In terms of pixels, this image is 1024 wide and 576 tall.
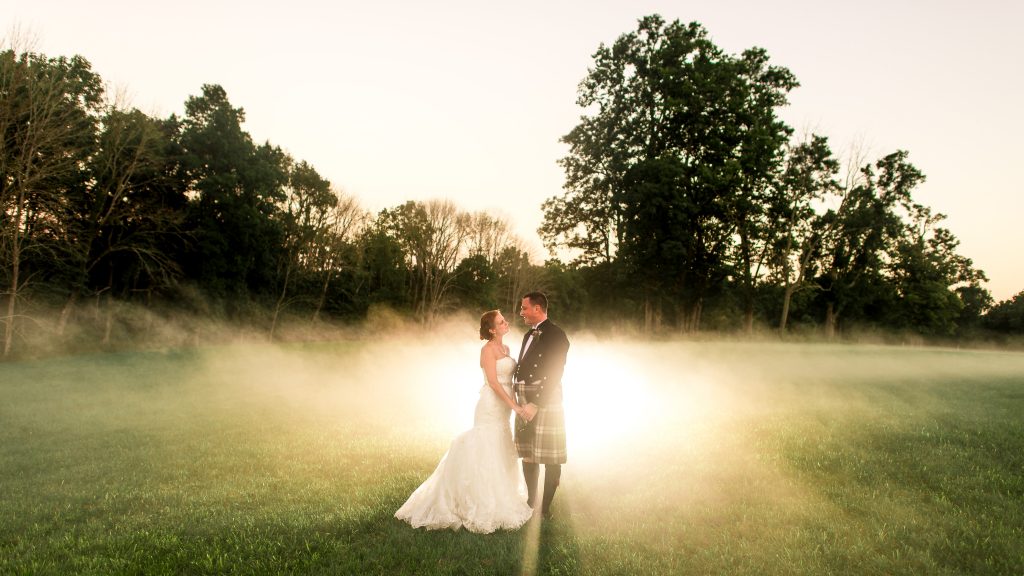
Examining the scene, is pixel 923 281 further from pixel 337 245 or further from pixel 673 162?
pixel 337 245

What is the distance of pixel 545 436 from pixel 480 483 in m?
0.92

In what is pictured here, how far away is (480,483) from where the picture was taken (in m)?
6.53

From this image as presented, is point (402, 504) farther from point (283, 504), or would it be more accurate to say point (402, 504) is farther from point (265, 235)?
point (265, 235)

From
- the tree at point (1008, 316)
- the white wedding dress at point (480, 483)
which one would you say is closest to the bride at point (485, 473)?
the white wedding dress at point (480, 483)

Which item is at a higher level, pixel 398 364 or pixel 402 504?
pixel 402 504

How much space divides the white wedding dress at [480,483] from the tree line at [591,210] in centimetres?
2874

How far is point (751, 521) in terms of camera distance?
682cm

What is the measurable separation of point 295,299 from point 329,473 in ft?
152

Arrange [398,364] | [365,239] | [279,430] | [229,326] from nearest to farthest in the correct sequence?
[279,430] → [398,364] → [229,326] → [365,239]

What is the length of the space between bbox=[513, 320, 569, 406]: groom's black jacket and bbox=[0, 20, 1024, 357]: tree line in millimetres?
28408

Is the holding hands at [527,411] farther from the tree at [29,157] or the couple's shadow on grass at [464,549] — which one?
the tree at [29,157]

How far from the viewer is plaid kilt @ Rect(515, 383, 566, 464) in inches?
262

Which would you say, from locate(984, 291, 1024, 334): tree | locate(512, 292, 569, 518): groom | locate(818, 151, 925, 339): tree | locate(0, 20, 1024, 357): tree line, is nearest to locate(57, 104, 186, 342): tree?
locate(0, 20, 1024, 357): tree line

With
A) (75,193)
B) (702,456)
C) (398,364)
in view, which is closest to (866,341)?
(398,364)
